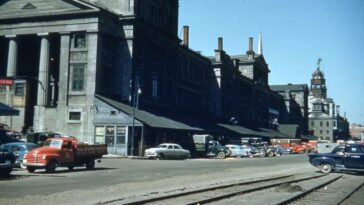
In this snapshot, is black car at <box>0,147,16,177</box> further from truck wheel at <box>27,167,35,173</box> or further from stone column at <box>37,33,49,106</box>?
stone column at <box>37,33,49,106</box>

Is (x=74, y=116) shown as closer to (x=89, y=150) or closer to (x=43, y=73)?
(x=43, y=73)

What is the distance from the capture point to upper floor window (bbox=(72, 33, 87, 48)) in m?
46.4

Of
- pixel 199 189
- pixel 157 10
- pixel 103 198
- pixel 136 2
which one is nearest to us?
pixel 103 198

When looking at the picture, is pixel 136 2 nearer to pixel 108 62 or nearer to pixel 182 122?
pixel 108 62

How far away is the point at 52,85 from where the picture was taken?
48844mm

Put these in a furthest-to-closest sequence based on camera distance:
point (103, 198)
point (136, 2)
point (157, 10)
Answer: point (157, 10)
point (136, 2)
point (103, 198)

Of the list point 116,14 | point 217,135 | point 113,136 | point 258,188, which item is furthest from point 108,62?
point 258,188

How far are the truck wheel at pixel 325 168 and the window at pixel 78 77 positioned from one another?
2773 centimetres

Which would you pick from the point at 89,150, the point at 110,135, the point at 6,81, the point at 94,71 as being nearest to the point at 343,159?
the point at 89,150

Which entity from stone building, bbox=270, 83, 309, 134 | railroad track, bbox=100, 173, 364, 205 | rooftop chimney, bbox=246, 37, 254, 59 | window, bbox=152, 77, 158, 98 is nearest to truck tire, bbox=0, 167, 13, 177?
railroad track, bbox=100, 173, 364, 205

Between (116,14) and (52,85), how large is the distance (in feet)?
36.5

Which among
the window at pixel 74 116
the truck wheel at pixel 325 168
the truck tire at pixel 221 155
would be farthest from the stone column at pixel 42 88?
the truck wheel at pixel 325 168

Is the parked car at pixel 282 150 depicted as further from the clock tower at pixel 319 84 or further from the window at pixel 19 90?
the clock tower at pixel 319 84

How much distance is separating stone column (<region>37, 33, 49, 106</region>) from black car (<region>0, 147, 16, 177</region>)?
27938mm
